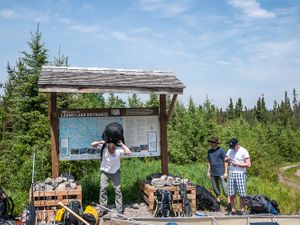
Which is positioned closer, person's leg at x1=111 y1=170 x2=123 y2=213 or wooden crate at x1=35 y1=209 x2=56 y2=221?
wooden crate at x1=35 y1=209 x2=56 y2=221

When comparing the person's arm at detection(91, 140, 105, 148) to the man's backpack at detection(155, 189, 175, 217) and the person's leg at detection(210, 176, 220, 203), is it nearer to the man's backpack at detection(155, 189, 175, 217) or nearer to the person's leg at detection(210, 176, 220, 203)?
the man's backpack at detection(155, 189, 175, 217)

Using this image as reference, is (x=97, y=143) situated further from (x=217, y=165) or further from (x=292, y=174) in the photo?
(x=292, y=174)

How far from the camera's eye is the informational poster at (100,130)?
384 inches

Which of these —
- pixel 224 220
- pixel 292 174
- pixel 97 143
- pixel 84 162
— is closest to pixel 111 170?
pixel 97 143

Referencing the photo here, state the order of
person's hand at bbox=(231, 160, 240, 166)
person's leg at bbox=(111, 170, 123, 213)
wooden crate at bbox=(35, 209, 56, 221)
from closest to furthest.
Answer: wooden crate at bbox=(35, 209, 56, 221)
person's hand at bbox=(231, 160, 240, 166)
person's leg at bbox=(111, 170, 123, 213)

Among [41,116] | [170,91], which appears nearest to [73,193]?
[170,91]

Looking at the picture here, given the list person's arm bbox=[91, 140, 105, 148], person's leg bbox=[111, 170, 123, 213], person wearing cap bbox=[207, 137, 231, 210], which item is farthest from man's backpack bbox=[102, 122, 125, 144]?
person wearing cap bbox=[207, 137, 231, 210]

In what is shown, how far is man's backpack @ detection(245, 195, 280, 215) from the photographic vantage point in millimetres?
8984

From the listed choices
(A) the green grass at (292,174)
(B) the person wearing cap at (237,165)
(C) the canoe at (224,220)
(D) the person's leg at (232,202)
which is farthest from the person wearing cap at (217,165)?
(A) the green grass at (292,174)

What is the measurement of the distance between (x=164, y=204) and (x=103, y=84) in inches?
132

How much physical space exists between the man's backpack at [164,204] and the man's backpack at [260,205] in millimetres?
1929

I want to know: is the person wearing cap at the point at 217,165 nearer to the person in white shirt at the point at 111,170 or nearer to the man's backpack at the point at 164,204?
the man's backpack at the point at 164,204

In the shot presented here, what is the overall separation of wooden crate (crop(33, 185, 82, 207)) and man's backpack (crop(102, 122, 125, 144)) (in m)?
1.42

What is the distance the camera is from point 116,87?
9.71 meters
